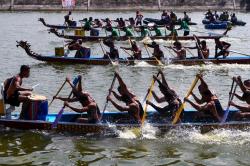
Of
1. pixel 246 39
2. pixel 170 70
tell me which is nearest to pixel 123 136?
pixel 170 70

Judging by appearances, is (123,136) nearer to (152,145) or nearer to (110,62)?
(152,145)

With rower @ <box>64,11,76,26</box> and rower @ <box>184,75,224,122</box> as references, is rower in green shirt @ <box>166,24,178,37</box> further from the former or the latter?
rower @ <box>184,75,224,122</box>

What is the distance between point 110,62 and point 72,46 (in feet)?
6.97

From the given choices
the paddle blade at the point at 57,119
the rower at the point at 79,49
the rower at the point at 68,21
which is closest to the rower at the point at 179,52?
the rower at the point at 79,49

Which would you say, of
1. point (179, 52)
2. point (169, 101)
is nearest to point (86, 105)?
point (169, 101)

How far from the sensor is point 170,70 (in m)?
26.6

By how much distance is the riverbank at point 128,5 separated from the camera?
69.2 metres

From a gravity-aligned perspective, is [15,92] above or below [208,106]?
above

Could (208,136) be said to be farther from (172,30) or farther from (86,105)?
(172,30)

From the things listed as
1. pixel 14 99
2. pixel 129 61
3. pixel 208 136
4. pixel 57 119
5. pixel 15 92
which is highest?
pixel 15 92

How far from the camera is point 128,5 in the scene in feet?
236

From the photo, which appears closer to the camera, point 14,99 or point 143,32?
point 14,99

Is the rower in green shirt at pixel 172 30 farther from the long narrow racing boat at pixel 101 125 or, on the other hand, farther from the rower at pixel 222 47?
the long narrow racing boat at pixel 101 125

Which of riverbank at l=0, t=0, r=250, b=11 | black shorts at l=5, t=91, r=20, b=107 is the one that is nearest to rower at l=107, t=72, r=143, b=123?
black shorts at l=5, t=91, r=20, b=107
